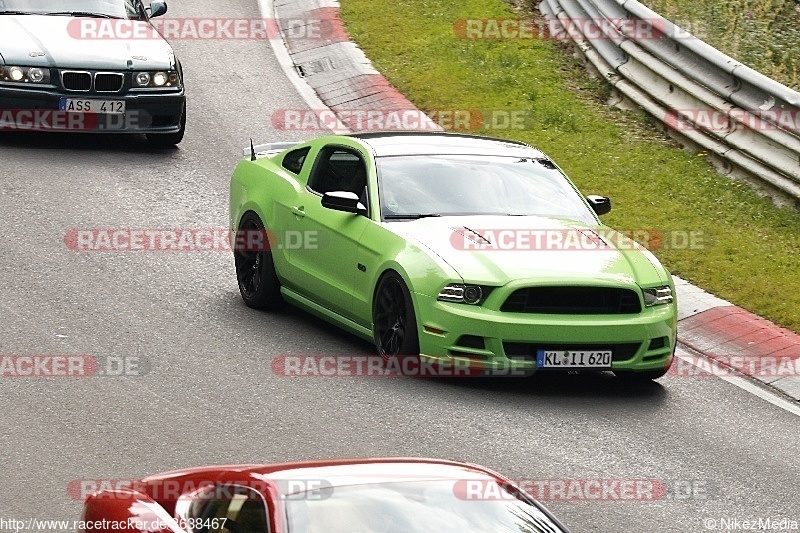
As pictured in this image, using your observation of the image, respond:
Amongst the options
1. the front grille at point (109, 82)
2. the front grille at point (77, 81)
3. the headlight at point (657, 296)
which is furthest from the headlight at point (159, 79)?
the headlight at point (657, 296)

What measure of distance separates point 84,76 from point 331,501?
1181 cm

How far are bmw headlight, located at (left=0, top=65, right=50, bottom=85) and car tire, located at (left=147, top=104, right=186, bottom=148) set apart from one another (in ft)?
5.24

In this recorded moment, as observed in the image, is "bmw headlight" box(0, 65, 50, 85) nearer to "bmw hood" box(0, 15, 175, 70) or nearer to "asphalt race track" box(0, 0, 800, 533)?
"bmw hood" box(0, 15, 175, 70)

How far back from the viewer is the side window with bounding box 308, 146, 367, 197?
1144 cm

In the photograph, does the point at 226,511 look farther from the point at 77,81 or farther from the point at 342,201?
the point at 77,81

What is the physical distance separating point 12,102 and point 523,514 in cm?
1182

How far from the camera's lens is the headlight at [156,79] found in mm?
16359

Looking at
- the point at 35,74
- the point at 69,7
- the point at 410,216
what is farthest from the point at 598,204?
the point at 69,7

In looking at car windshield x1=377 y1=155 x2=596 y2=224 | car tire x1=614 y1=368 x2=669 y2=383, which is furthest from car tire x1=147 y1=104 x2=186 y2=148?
car tire x1=614 y1=368 x2=669 y2=383

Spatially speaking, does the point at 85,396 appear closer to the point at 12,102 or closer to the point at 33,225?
the point at 33,225

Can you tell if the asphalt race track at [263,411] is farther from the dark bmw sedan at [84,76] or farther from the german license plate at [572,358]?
the dark bmw sedan at [84,76]

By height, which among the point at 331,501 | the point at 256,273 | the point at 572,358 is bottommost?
the point at 256,273

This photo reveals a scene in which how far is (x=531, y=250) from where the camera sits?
10.4m

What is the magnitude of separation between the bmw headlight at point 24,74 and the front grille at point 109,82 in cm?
53
